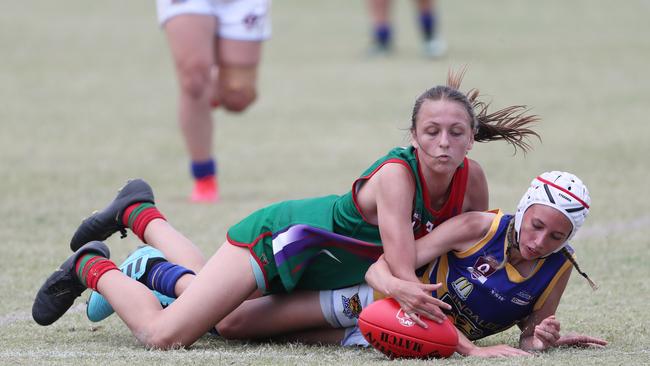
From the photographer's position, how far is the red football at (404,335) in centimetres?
381

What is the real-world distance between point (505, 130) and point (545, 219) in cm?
59

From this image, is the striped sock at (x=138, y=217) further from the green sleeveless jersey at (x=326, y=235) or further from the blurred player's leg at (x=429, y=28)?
the blurred player's leg at (x=429, y=28)

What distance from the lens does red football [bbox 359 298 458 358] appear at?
381cm

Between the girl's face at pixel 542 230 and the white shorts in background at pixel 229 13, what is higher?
the white shorts in background at pixel 229 13

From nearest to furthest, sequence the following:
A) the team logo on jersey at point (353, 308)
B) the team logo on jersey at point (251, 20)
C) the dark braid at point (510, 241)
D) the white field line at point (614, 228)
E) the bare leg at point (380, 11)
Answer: the dark braid at point (510, 241)
the team logo on jersey at point (353, 308)
the white field line at point (614, 228)
the team logo on jersey at point (251, 20)
the bare leg at point (380, 11)

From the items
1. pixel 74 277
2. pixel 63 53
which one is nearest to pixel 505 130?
pixel 74 277

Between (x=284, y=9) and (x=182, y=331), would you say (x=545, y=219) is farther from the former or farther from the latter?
(x=284, y=9)

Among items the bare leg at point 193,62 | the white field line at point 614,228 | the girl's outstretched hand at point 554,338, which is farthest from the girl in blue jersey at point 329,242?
the bare leg at point 193,62

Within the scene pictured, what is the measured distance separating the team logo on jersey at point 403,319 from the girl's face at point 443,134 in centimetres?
49

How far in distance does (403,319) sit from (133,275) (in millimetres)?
1257

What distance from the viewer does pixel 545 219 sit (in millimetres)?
3805

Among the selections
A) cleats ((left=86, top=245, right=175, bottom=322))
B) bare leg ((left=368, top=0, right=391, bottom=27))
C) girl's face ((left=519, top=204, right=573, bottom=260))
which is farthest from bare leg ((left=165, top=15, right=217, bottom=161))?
bare leg ((left=368, top=0, right=391, bottom=27))

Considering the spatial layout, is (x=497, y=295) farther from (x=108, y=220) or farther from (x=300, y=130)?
(x=300, y=130)

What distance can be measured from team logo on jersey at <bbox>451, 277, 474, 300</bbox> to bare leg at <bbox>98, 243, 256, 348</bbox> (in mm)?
718
